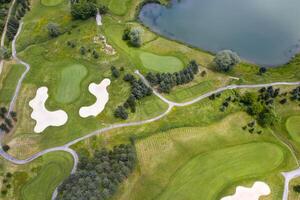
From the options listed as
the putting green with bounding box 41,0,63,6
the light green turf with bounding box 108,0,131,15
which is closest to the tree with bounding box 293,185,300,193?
the light green turf with bounding box 108,0,131,15

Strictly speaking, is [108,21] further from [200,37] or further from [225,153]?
[225,153]

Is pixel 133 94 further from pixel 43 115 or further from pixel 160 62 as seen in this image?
pixel 43 115

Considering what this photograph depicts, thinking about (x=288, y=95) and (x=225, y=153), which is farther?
(x=288, y=95)

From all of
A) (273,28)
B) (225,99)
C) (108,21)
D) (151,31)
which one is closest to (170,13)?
(151,31)

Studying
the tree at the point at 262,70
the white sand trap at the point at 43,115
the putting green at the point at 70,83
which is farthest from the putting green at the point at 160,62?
the white sand trap at the point at 43,115

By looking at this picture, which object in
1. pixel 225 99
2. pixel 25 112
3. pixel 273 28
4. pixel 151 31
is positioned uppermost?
pixel 273 28
